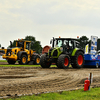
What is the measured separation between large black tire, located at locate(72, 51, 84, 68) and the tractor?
701 centimetres

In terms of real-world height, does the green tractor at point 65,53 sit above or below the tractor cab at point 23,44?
below

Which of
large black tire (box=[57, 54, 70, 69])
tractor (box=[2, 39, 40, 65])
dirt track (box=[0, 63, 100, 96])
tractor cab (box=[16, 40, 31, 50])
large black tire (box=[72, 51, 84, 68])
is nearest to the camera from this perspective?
dirt track (box=[0, 63, 100, 96])

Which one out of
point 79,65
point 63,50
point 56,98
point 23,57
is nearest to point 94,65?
point 79,65

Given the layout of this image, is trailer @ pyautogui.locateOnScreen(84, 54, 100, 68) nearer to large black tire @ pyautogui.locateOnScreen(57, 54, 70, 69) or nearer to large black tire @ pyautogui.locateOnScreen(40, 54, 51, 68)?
large black tire @ pyautogui.locateOnScreen(57, 54, 70, 69)

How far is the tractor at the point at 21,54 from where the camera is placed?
22.7m

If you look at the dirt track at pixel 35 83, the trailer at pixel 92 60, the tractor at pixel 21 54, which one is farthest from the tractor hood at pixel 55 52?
the tractor at pixel 21 54

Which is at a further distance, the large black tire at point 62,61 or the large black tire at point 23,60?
the large black tire at point 23,60

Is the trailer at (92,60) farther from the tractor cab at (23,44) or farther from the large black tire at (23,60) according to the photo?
the tractor cab at (23,44)

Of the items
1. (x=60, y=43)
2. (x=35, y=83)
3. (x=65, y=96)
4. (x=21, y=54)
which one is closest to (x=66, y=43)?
(x=60, y=43)

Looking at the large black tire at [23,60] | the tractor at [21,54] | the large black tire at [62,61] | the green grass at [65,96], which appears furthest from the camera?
the large black tire at [23,60]

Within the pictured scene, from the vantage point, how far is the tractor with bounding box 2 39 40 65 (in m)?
22.7

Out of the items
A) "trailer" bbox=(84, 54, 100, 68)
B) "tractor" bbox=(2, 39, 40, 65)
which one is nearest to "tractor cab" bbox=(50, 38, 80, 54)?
"trailer" bbox=(84, 54, 100, 68)

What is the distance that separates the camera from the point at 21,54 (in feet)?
75.7

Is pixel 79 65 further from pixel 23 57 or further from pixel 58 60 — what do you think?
pixel 23 57
